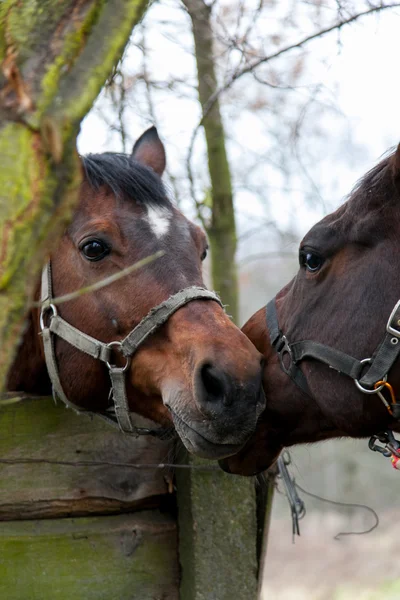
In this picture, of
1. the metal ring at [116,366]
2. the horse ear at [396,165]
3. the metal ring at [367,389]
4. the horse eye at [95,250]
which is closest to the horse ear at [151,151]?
the horse eye at [95,250]

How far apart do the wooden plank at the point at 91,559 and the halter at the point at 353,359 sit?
0.84 m

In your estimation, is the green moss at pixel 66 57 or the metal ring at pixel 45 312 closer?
the green moss at pixel 66 57

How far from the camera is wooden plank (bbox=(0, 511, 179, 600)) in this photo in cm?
261

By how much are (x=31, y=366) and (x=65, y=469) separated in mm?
726

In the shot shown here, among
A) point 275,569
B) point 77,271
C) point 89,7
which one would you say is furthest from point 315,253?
point 275,569

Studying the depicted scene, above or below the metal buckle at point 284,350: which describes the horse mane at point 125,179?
above

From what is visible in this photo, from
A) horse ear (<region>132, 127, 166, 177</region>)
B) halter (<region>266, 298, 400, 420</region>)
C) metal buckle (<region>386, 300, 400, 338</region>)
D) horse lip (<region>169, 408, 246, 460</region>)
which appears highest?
horse ear (<region>132, 127, 166, 177</region>)

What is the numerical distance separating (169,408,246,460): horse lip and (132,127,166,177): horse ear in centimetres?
179

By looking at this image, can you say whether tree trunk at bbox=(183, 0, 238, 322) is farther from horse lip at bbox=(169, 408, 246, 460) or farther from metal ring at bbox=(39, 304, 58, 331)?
horse lip at bbox=(169, 408, 246, 460)

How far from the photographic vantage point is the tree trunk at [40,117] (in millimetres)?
1394

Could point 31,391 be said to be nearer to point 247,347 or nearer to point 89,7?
point 247,347

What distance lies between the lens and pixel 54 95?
1.45 meters

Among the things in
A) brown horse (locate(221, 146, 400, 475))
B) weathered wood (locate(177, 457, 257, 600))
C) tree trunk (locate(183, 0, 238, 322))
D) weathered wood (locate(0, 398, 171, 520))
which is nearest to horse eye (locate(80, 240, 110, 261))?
weathered wood (locate(0, 398, 171, 520))

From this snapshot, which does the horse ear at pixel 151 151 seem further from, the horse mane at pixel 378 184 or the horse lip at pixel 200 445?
the horse lip at pixel 200 445
